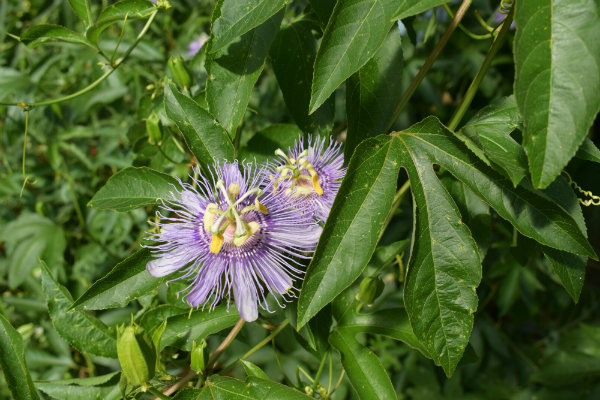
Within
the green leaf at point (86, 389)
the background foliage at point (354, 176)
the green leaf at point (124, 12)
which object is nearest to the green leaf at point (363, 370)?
the background foliage at point (354, 176)

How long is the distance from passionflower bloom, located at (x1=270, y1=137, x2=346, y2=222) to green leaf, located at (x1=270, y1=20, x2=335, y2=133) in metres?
0.03

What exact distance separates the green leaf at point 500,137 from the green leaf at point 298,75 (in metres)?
0.26

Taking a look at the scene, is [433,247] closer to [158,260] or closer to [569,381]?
[158,260]

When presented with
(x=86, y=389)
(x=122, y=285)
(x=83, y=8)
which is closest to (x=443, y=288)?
(x=122, y=285)

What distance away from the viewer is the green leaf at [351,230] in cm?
68

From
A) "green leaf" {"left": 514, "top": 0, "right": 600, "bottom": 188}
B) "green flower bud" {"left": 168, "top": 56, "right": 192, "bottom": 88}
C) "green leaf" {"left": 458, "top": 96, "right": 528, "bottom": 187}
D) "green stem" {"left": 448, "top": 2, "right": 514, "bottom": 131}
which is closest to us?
"green leaf" {"left": 514, "top": 0, "right": 600, "bottom": 188}

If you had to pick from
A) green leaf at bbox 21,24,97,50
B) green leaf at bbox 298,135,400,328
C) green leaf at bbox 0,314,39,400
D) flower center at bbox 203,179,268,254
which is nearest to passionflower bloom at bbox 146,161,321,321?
flower center at bbox 203,179,268,254

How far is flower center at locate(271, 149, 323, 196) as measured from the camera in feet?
2.79

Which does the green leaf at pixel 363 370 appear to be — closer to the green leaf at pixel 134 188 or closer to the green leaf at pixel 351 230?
the green leaf at pixel 351 230

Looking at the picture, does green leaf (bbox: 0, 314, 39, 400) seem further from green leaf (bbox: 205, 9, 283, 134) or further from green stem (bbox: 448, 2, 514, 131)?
green stem (bbox: 448, 2, 514, 131)

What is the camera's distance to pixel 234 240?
0.83 m

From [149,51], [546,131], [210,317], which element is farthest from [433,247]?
[149,51]

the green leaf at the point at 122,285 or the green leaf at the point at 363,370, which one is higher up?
the green leaf at the point at 122,285

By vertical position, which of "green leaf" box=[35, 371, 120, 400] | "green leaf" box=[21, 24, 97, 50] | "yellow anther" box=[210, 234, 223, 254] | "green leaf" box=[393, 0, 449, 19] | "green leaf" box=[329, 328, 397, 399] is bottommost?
"green leaf" box=[329, 328, 397, 399]
